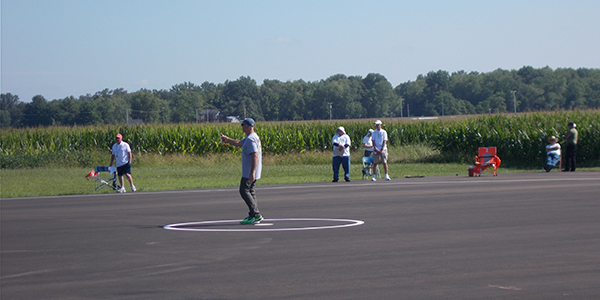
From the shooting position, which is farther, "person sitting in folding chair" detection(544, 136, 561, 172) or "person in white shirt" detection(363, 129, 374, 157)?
"person sitting in folding chair" detection(544, 136, 561, 172)

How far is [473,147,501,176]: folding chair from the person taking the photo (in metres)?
22.9

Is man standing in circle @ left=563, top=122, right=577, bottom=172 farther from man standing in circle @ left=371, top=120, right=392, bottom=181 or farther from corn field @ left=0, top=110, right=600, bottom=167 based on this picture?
corn field @ left=0, top=110, right=600, bottom=167

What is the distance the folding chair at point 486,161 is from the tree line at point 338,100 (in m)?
75.1

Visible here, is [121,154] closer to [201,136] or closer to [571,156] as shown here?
[571,156]

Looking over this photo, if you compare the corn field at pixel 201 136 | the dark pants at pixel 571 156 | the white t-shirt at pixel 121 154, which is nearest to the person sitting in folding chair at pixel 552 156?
the dark pants at pixel 571 156

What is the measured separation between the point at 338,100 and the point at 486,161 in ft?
335

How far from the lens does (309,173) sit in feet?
89.7

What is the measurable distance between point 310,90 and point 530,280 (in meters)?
120

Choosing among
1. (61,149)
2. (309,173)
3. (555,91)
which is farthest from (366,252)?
(555,91)

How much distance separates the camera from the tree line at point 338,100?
104188 mm

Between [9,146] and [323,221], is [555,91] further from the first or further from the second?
[323,221]

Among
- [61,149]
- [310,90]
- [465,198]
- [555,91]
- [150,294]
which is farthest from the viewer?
[310,90]

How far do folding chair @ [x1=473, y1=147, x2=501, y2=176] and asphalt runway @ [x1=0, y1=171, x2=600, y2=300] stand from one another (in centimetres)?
769

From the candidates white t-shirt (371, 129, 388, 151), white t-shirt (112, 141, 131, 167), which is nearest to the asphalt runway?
white t-shirt (112, 141, 131, 167)
